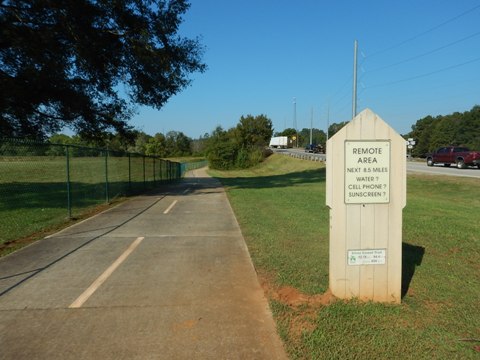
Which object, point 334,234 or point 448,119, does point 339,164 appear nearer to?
point 334,234

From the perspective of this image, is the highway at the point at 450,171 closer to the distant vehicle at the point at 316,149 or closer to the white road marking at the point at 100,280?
the white road marking at the point at 100,280

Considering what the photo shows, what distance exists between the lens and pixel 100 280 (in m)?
5.53

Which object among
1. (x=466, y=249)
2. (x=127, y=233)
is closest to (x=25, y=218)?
(x=127, y=233)

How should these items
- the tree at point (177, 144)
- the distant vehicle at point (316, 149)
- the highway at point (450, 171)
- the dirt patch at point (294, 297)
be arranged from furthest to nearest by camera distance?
1. the tree at point (177, 144)
2. the distant vehicle at point (316, 149)
3. the highway at point (450, 171)
4. the dirt patch at point (294, 297)

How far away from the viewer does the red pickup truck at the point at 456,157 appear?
32.0 m

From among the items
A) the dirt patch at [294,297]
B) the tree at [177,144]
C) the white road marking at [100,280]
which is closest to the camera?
the dirt patch at [294,297]

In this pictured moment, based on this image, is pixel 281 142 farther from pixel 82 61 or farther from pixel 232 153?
pixel 82 61

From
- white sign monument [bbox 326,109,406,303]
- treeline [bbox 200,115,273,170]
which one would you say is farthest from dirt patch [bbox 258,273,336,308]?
treeline [bbox 200,115,273,170]

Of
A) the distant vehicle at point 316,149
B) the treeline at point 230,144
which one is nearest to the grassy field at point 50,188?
the treeline at point 230,144

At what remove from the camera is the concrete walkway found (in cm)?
366

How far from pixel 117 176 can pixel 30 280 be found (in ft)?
40.5

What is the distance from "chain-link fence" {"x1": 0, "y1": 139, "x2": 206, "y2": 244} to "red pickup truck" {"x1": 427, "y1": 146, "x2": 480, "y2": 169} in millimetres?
24709

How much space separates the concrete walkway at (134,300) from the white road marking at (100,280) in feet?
0.05

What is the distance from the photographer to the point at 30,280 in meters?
5.53
